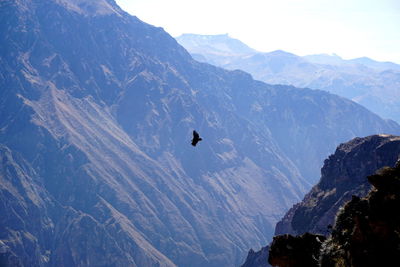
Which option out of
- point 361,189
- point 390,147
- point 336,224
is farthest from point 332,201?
point 336,224

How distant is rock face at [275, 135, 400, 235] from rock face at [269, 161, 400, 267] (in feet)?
324

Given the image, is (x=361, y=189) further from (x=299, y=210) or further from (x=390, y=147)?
(x=299, y=210)

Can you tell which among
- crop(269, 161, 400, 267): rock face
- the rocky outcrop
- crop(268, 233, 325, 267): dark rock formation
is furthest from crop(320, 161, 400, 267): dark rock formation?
the rocky outcrop

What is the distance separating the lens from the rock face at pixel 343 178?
137250mm

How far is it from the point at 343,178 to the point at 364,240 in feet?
412

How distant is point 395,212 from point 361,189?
111m

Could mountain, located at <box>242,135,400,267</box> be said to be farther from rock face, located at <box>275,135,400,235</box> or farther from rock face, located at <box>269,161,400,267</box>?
rock face, located at <box>269,161,400,267</box>

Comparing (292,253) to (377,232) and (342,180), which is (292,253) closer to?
(377,232)

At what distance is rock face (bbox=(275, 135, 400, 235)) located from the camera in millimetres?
137250

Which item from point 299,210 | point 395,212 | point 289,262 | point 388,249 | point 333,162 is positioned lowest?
point 289,262

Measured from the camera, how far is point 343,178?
152125 mm

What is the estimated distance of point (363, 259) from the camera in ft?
99.0

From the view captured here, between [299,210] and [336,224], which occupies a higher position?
[299,210]

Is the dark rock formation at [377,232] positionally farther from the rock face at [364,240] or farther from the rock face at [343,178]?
the rock face at [343,178]
